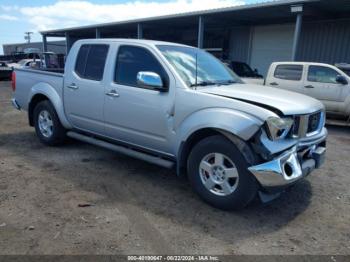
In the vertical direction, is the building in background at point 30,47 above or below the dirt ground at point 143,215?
above

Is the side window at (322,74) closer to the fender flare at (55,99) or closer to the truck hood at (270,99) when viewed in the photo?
the truck hood at (270,99)

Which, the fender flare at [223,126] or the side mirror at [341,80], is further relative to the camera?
the side mirror at [341,80]

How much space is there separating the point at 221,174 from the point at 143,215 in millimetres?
960

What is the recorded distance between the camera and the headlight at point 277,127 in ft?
10.7

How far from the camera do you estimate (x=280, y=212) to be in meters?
3.72

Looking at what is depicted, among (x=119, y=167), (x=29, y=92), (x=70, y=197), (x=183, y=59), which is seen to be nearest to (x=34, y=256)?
(x=70, y=197)

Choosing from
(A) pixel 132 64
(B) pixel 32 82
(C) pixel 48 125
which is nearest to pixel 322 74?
(A) pixel 132 64

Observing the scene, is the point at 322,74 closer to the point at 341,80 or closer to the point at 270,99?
the point at 341,80

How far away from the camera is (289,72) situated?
384 inches

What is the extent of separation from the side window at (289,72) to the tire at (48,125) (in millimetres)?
6714

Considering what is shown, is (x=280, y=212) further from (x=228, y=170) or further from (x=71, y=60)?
(x=71, y=60)

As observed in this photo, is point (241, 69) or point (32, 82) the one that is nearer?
point (32, 82)

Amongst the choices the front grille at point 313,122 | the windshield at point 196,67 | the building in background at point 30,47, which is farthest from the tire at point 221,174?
the building in background at point 30,47

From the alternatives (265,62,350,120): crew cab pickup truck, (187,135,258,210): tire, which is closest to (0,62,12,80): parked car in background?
(265,62,350,120): crew cab pickup truck
